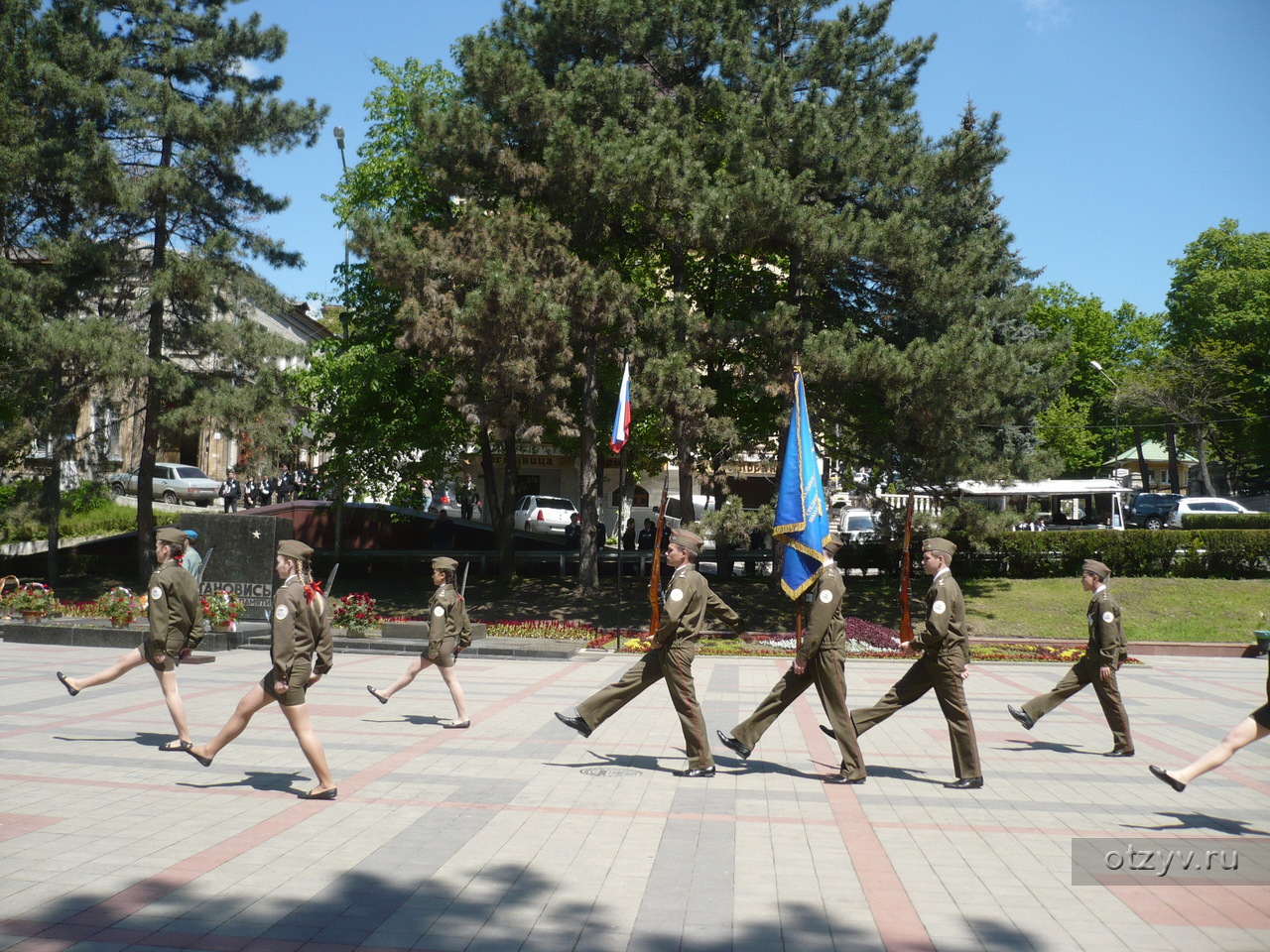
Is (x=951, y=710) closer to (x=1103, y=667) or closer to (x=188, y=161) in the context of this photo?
(x=1103, y=667)

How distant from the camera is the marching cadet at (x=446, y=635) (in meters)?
10.3

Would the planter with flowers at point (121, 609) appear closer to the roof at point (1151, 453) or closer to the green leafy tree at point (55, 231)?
the green leafy tree at point (55, 231)

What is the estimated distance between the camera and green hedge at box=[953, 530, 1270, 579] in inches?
1073

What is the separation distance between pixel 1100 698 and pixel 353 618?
1334 cm

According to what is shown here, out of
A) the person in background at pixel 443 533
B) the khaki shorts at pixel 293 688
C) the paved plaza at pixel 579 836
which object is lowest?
the paved plaza at pixel 579 836

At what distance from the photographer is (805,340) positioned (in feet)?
67.1

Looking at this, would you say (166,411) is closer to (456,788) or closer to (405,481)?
(405,481)

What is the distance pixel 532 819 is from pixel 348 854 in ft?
4.42

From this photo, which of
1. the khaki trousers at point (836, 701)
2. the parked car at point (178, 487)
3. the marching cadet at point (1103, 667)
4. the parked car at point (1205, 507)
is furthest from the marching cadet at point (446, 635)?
the parked car at point (1205, 507)

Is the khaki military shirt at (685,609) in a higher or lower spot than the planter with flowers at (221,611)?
higher

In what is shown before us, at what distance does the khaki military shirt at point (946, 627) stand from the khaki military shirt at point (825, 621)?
2.15ft

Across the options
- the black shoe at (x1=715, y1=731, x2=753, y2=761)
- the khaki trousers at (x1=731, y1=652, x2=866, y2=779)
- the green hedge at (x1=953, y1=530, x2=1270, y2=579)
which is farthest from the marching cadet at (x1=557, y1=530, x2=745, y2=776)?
the green hedge at (x1=953, y1=530, x2=1270, y2=579)

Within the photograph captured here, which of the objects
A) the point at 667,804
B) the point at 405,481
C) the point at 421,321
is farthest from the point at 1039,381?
the point at 667,804

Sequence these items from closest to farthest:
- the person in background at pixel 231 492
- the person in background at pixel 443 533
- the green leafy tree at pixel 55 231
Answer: the green leafy tree at pixel 55 231
the person in background at pixel 443 533
the person in background at pixel 231 492
